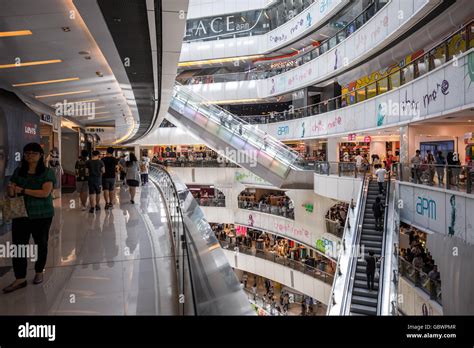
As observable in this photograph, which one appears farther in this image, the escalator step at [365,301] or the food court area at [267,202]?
the food court area at [267,202]

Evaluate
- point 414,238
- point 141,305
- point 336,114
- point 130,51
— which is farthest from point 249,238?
point 141,305

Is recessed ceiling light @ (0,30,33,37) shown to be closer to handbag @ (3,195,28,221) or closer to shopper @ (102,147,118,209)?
handbag @ (3,195,28,221)

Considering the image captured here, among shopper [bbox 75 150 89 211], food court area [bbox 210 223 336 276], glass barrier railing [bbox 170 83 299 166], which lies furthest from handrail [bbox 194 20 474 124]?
shopper [bbox 75 150 89 211]

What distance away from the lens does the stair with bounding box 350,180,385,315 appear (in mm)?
9281

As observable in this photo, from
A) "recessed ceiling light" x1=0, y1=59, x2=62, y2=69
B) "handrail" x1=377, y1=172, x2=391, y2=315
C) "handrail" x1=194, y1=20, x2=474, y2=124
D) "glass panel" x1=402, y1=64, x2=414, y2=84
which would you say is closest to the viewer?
"recessed ceiling light" x1=0, y1=59, x2=62, y2=69

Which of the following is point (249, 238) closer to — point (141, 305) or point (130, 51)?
point (130, 51)

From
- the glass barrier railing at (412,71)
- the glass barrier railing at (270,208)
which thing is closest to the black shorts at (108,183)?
the glass barrier railing at (412,71)

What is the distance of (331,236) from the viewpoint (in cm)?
1905

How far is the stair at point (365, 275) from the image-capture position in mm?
9281

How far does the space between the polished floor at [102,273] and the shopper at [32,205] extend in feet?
0.79

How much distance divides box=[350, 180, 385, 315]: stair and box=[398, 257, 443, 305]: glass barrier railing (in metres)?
0.76

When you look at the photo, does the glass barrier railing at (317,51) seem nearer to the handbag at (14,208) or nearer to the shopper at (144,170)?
the shopper at (144,170)

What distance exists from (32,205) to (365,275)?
875 cm

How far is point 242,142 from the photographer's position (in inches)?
770
